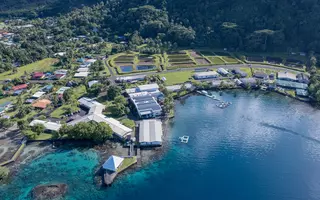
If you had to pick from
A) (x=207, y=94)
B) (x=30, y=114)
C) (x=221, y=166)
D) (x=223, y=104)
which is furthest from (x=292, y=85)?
(x=30, y=114)

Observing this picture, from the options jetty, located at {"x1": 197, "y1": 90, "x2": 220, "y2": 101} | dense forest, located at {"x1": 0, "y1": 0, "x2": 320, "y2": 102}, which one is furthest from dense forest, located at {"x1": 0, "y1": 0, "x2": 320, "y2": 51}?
jetty, located at {"x1": 197, "y1": 90, "x2": 220, "y2": 101}

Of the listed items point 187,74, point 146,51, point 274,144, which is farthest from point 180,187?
point 146,51

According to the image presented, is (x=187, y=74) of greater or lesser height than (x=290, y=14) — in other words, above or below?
below

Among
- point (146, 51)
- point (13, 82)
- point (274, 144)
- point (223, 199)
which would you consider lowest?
point (223, 199)

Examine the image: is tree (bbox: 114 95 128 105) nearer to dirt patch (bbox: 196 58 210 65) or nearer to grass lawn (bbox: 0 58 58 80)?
grass lawn (bbox: 0 58 58 80)

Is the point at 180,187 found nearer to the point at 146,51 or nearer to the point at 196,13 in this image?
the point at 146,51
